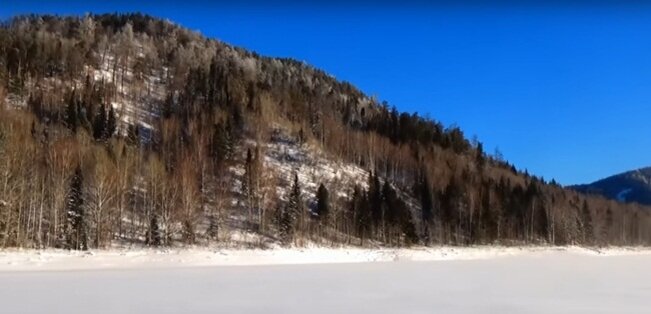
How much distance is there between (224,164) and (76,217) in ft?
88.0

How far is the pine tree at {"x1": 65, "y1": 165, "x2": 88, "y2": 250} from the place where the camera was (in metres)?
43.3

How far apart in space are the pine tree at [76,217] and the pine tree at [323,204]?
24454mm

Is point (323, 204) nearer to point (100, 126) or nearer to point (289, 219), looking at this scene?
point (289, 219)

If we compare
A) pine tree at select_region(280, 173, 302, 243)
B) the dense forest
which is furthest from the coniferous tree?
pine tree at select_region(280, 173, 302, 243)

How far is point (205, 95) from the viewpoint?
103500mm

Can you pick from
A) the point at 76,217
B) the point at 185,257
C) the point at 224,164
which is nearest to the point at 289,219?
the point at 224,164

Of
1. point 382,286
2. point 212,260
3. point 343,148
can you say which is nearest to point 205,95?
point 343,148

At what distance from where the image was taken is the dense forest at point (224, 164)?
46375mm

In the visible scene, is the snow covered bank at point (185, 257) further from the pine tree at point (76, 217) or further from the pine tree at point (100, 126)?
the pine tree at point (100, 126)

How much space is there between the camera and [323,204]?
211 feet

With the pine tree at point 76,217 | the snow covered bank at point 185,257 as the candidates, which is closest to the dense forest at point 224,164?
the pine tree at point 76,217

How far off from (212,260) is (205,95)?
2785 inches

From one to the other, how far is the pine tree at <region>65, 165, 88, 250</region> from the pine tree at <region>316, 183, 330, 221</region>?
80.2ft

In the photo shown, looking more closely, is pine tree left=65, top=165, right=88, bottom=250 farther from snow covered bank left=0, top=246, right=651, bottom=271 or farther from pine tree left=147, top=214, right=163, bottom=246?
snow covered bank left=0, top=246, right=651, bottom=271
